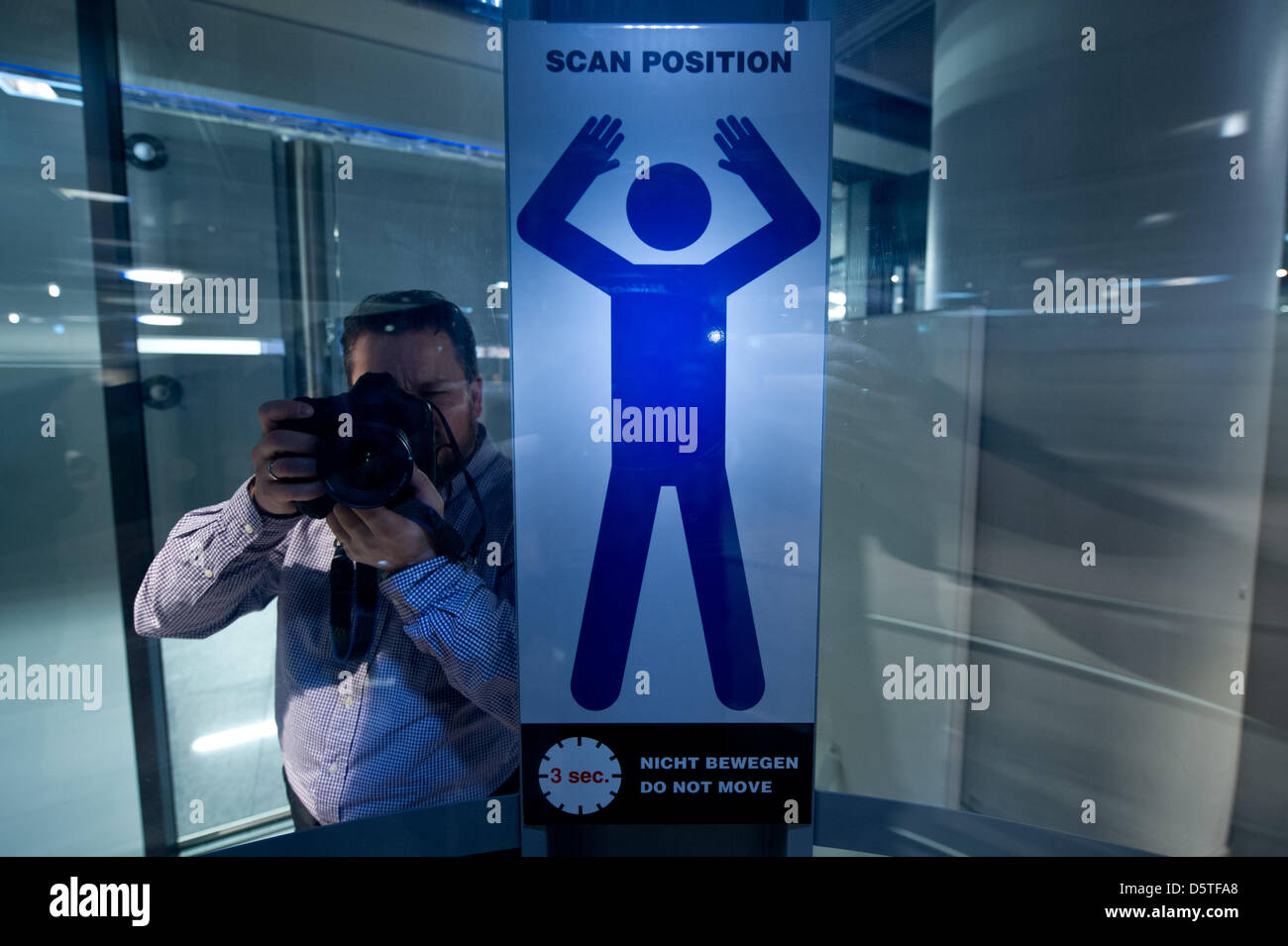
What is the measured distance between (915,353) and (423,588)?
3.61 feet

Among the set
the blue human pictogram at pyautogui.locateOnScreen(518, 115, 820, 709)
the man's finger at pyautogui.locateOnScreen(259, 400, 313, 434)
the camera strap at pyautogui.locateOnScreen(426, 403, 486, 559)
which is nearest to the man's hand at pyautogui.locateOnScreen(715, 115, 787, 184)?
the blue human pictogram at pyautogui.locateOnScreen(518, 115, 820, 709)

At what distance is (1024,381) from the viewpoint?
1.21 meters

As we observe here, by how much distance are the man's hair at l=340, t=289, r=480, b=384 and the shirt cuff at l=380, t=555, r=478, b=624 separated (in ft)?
1.16

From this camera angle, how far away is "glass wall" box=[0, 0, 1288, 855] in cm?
110

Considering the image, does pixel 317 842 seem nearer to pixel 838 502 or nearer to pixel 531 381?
pixel 531 381

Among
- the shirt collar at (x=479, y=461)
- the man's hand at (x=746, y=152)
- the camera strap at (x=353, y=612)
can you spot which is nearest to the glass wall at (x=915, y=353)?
the shirt collar at (x=479, y=461)

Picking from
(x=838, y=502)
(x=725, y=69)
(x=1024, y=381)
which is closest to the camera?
(x=725, y=69)

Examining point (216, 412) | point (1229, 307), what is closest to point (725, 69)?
point (1229, 307)

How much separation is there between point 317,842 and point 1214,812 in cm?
171

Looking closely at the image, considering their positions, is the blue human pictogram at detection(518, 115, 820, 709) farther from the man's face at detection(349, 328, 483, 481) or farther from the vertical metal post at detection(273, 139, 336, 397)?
the vertical metal post at detection(273, 139, 336, 397)

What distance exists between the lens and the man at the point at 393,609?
98 centimetres

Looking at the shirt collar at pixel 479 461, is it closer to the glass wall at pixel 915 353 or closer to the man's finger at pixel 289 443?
the glass wall at pixel 915 353

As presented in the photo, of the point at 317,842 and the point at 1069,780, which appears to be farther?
the point at 1069,780
